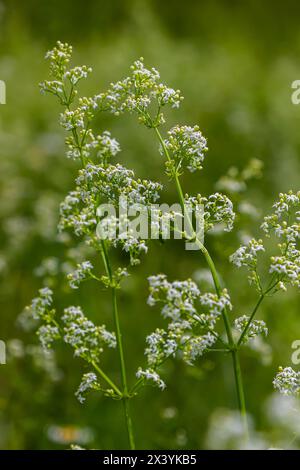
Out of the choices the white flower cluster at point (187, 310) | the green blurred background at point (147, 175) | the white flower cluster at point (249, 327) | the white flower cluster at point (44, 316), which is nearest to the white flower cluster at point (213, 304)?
the white flower cluster at point (187, 310)

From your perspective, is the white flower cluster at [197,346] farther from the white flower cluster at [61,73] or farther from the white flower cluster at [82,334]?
the white flower cluster at [61,73]

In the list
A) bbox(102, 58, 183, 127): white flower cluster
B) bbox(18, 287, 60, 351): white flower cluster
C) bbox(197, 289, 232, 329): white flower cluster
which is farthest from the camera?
bbox(18, 287, 60, 351): white flower cluster

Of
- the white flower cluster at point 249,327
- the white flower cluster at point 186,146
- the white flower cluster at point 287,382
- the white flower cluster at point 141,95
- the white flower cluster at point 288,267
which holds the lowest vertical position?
the white flower cluster at point 287,382

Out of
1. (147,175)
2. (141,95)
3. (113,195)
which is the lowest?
(113,195)

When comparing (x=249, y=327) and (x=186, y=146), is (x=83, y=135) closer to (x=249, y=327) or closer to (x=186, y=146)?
(x=186, y=146)

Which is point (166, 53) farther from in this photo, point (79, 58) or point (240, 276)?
point (240, 276)

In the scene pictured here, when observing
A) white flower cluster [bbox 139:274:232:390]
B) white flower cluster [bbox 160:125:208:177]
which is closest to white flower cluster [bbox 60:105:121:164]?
white flower cluster [bbox 160:125:208:177]

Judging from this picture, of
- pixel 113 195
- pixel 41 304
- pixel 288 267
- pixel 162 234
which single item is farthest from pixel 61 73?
pixel 288 267

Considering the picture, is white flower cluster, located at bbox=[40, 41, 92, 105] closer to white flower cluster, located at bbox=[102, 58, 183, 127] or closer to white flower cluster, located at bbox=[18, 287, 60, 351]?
white flower cluster, located at bbox=[102, 58, 183, 127]
